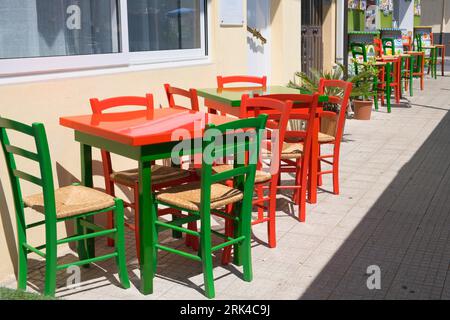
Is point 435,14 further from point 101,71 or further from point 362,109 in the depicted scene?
point 101,71

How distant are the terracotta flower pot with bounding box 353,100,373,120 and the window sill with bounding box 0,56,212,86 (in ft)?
14.5

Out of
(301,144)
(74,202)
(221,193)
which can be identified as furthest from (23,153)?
(301,144)

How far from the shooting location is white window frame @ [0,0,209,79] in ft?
13.6

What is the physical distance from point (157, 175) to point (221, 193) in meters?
0.65

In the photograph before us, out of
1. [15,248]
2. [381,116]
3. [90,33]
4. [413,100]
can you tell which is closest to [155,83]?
[90,33]

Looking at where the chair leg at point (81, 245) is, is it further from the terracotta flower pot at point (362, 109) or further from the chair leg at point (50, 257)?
the terracotta flower pot at point (362, 109)

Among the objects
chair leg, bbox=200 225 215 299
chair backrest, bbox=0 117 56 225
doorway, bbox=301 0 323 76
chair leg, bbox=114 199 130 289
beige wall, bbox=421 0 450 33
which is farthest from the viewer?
beige wall, bbox=421 0 450 33

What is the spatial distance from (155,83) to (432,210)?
261cm

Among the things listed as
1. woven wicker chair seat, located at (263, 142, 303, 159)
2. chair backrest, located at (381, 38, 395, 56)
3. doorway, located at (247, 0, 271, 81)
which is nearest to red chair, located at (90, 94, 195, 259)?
woven wicker chair seat, located at (263, 142, 303, 159)

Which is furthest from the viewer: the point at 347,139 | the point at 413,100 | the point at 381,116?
the point at 413,100

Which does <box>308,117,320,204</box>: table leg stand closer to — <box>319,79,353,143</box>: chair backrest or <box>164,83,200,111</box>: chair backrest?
<box>319,79,353,143</box>: chair backrest

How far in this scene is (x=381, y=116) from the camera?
1052 cm
